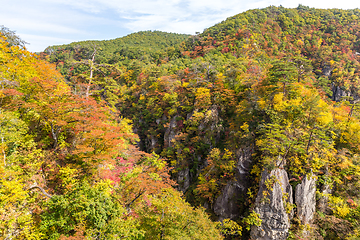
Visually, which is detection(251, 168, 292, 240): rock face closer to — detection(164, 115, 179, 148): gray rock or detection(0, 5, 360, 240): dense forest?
detection(0, 5, 360, 240): dense forest

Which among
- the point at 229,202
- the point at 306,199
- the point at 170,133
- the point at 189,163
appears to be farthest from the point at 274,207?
the point at 170,133

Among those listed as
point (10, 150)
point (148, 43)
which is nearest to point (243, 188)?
point (10, 150)

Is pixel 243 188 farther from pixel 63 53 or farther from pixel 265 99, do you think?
pixel 63 53

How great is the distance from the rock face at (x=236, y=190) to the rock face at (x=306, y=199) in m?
5.08

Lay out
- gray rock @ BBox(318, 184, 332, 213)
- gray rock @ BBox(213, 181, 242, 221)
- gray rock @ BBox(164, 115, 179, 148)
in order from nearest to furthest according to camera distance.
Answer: gray rock @ BBox(318, 184, 332, 213) < gray rock @ BBox(213, 181, 242, 221) < gray rock @ BBox(164, 115, 179, 148)

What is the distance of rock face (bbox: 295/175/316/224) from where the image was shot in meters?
13.3

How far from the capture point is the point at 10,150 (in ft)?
30.3

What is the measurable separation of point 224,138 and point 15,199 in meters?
22.5

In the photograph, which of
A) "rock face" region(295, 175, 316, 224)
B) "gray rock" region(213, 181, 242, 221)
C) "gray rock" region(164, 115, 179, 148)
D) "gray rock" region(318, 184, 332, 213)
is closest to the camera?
"rock face" region(295, 175, 316, 224)

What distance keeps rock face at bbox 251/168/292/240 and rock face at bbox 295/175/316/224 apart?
0.66 meters

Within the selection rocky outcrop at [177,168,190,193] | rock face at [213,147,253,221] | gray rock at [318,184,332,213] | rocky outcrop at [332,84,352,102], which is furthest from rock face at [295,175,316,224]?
rocky outcrop at [332,84,352,102]

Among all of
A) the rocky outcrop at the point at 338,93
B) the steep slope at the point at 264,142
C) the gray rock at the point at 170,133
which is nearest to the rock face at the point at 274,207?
the steep slope at the point at 264,142

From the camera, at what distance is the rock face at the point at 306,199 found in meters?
13.3

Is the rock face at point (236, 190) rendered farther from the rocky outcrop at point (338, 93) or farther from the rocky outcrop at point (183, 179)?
the rocky outcrop at point (338, 93)
